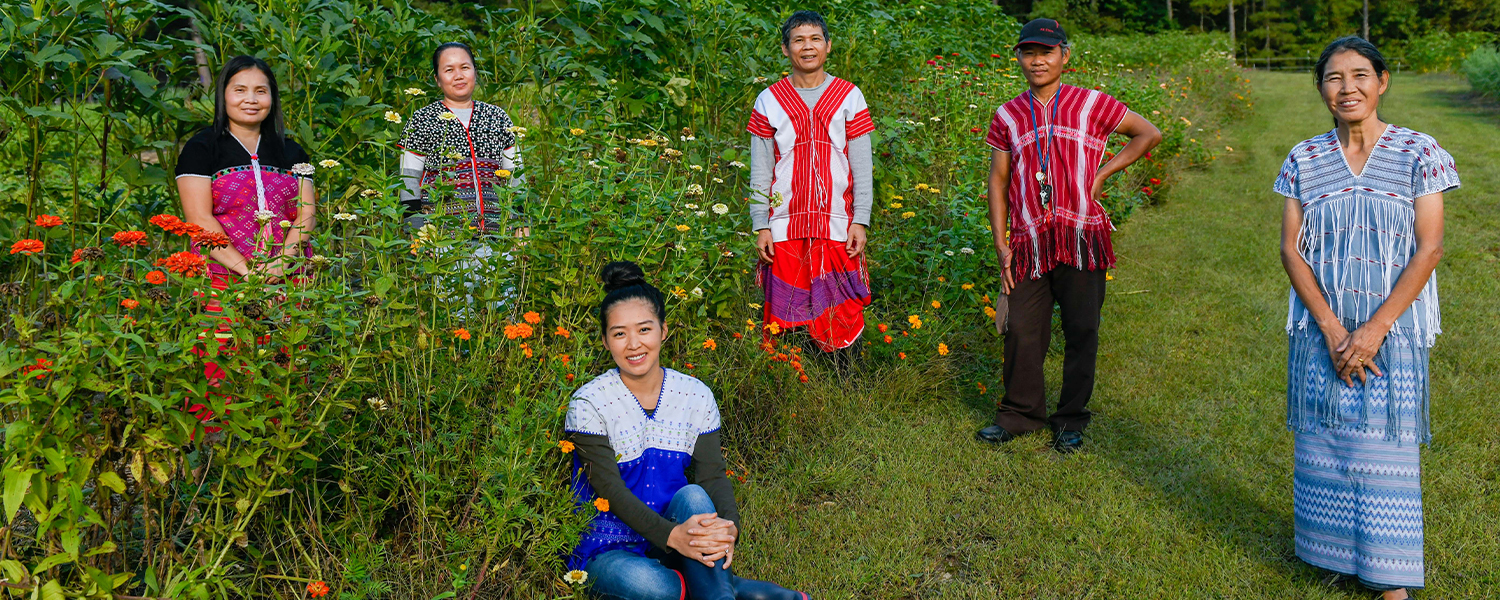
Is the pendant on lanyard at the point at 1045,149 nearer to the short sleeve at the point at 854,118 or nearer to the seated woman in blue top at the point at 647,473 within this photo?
the short sleeve at the point at 854,118

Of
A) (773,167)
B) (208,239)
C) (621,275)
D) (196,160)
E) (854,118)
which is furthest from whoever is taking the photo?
(773,167)

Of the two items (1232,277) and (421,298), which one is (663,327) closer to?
(421,298)

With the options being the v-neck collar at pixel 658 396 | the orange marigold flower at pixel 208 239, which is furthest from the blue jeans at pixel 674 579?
the orange marigold flower at pixel 208 239

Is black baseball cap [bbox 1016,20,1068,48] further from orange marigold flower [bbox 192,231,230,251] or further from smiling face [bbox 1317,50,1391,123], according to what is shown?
orange marigold flower [bbox 192,231,230,251]

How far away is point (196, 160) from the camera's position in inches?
129

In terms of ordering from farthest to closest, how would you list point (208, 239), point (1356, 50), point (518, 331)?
point (1356, 50) < point (518, 331) < point (208, 239)

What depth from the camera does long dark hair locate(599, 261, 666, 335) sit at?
2758 mm

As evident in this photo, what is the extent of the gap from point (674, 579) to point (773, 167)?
2.02m

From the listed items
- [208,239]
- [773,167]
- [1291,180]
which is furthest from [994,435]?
[208,239]

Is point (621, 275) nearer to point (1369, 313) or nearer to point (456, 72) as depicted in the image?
point (456, 72)

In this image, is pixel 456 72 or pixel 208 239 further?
pixel 456 72

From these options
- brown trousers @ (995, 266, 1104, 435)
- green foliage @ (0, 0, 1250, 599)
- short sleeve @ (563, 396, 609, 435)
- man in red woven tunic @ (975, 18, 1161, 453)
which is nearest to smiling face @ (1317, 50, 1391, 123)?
man in red woven tunic @ (975, 18, 1161, 453)

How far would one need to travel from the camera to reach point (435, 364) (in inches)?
104

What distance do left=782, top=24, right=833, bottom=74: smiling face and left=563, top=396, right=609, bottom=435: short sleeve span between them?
5.92 feet
